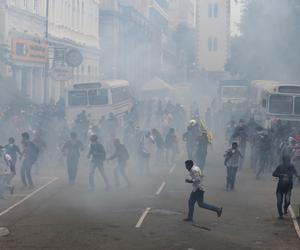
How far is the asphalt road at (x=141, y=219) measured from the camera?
39.9 feet

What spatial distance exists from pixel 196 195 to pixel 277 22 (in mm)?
30909

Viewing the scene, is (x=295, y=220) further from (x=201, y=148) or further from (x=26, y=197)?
(x=26, y=197)

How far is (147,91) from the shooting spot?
177ft

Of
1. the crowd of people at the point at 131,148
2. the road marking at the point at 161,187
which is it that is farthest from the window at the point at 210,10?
the road marking at the point at 161,187

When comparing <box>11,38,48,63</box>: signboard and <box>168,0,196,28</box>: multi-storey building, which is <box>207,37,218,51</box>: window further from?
<box>11,38,48,63</box>: signboard

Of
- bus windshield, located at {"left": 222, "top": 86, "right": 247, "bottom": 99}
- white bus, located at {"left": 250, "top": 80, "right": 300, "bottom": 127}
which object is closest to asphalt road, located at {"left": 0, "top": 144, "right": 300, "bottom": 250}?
white bus, located at {"left": 250, "top": 80, "right": 300, "bottom": 127}

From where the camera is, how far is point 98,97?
99.9 ft

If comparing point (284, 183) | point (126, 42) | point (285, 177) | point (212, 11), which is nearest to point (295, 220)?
point (284, 183)

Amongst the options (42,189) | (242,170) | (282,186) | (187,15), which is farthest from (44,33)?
(187,15)

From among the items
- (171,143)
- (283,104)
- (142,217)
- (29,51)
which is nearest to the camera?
(142,217)

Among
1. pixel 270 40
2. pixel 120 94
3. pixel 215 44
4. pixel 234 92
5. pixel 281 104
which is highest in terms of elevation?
pixel 215 44

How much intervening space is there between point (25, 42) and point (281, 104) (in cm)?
1433

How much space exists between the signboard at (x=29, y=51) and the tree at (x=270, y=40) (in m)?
14.8

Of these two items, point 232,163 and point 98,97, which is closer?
point 232,163
